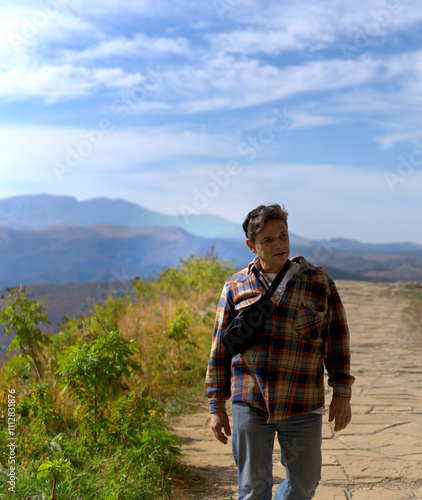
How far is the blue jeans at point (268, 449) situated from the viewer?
2.67 metres

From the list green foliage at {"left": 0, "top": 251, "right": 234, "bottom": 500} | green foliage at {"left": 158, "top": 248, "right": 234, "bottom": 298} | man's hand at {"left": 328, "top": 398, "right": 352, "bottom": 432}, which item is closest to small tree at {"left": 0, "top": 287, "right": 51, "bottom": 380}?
green foliage at {"left": 0, "top": 251, "right": 234, "bottom": 500}

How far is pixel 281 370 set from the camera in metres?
2.66

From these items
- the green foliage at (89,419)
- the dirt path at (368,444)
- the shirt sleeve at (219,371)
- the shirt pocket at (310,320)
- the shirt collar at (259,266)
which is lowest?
the dirt path at (368,444)

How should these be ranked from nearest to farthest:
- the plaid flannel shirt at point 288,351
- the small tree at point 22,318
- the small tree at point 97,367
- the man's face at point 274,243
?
1. the plaid flannel shirt at point 288,351
2. the man's face at point 274,243
3. the small tree at point 97,367
4. the small tree at point 22,318

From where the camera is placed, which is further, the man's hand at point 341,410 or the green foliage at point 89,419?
the green foliage at point 89,419

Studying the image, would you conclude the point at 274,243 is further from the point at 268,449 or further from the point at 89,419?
the point at 89,419

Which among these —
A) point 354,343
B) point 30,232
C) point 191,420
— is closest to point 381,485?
point 191,420

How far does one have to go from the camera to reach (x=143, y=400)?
4168 millimetres

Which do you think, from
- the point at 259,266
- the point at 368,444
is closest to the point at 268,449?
the point at 259,266

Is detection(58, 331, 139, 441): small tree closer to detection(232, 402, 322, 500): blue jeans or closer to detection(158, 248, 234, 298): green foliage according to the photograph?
detection(232, 402, 322, 500): blue jeans

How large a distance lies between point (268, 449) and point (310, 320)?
642mm

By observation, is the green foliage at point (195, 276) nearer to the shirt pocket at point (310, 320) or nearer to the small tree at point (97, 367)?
the small tree at point (97, 367)

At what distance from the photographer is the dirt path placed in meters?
4.05

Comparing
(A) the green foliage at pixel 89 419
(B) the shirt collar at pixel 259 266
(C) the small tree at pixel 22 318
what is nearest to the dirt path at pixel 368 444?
(A) the green foliage at pixel 89 419
